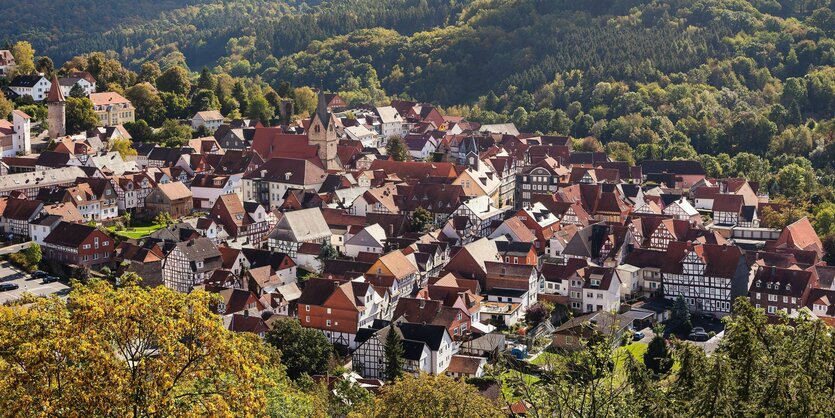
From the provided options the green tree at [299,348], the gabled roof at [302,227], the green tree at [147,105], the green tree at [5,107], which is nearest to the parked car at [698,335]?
the green tree at [299,348]

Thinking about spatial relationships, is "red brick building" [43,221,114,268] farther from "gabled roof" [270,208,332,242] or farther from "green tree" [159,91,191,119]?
"green tree" [159,91,191,119]

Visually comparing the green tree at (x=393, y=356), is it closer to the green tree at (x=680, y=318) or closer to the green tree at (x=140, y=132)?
the green tree at (x=680, y=318)

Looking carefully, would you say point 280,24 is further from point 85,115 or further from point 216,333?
point 216,333

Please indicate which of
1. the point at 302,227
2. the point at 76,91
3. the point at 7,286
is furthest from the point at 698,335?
the point at 76,91

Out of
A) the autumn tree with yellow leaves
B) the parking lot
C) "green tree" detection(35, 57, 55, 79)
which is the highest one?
the autumn tree with yellow leaves

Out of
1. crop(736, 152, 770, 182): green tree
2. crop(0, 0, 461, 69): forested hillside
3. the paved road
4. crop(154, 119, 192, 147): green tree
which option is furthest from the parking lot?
crop(0, 0, 461, 69): forested hillside

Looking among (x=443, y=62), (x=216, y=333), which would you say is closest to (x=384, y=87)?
(x=443, y=62)
